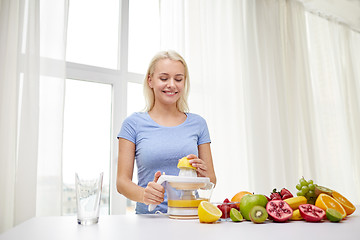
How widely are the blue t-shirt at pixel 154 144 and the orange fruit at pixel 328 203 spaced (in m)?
0.65

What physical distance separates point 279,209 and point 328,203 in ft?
0.56

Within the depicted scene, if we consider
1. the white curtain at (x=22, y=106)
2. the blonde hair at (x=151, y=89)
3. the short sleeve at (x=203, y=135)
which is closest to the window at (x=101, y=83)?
the white curtain at (x=22, y=106)

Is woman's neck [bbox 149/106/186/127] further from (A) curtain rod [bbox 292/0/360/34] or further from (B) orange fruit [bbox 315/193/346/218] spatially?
(A) curtain rod [bbox 292/0/360/34]

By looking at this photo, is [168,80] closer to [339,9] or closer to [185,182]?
[185,182]

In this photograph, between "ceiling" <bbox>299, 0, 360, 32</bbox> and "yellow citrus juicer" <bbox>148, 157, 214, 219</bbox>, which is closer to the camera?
"yellow citrus juicer" <bbox>148, 157, 214, 219</bbox>

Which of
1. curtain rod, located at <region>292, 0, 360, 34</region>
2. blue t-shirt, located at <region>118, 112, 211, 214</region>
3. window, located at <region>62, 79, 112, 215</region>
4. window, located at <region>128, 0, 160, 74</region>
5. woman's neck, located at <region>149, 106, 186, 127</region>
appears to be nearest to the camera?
blue t-shirt, located at <region>118, 112, 211, 214</region>

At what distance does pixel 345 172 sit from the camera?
3873mm

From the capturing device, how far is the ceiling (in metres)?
3.85

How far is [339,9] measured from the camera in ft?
13.3

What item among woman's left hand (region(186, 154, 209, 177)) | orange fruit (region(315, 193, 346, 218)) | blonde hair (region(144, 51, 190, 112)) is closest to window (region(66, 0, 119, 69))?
blonde hair (region(144, 51, 190, 112))

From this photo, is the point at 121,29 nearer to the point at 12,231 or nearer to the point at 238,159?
the point at 238,159

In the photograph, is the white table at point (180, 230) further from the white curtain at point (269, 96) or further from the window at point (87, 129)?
the white curtain at point (269, 96)

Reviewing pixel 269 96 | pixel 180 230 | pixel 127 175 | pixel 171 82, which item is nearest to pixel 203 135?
pixel 171 82

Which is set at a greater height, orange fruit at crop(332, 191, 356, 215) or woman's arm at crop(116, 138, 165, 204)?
woman's arm at crop(116, 138, 165, 204)
